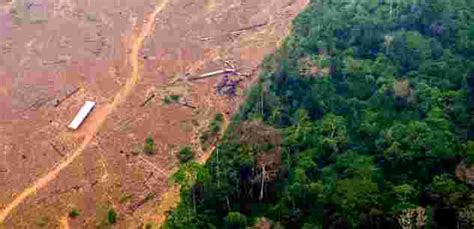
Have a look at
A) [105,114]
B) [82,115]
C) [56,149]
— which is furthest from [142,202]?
[82,115]

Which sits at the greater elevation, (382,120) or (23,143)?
(382,120)

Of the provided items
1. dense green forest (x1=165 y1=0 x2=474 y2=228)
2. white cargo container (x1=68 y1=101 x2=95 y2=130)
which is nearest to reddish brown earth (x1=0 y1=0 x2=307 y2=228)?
white cargo container (x1=68 y1=101 x2=95 y2=130)

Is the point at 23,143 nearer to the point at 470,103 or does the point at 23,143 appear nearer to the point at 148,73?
the point at 148,73

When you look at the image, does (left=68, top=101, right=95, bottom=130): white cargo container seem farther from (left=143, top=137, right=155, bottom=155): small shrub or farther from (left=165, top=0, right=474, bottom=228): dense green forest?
(left=165, top=0, right=474, bottom=228): dense green forest

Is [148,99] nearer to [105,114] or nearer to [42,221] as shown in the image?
[105,114]

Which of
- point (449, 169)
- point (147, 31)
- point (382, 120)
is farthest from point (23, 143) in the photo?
point (449, 169)

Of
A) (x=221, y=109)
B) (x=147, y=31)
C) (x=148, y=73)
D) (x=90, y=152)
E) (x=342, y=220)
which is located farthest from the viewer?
(x=147, y=31)

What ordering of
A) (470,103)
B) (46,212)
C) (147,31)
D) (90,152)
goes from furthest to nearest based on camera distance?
(147,31) < (90,152) < (46,212) < (470,103)
